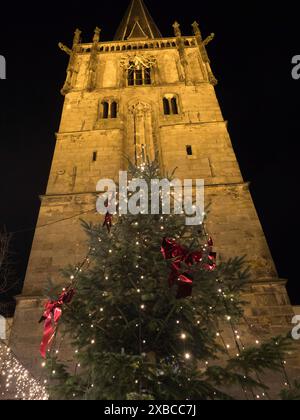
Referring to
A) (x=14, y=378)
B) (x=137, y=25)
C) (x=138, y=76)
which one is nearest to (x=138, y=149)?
(x=138, y=76)

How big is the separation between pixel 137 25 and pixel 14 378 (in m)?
28.0

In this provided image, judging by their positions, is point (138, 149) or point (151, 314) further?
point (138, 149)

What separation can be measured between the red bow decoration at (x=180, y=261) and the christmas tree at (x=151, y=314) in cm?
1

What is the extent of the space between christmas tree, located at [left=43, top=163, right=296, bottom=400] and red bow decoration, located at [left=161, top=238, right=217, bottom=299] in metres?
0.01

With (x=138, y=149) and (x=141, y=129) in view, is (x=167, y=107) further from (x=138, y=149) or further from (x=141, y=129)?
(x=138, y=149)

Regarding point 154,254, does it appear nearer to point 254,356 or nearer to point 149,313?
point 149,313

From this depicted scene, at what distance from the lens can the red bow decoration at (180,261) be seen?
208 inches

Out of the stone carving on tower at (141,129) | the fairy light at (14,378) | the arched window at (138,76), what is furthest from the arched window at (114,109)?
the fairy light at (14,378)

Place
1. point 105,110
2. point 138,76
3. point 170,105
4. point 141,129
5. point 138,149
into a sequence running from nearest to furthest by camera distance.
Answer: point 138,149
point 141,129
point 170,105
point 105,110
point 138,76

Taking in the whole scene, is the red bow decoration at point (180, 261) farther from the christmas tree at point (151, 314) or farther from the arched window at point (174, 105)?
the arched window at point (174, 105)

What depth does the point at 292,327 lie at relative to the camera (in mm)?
9328

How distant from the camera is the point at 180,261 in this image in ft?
18.4

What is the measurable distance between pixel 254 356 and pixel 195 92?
48.5 feet

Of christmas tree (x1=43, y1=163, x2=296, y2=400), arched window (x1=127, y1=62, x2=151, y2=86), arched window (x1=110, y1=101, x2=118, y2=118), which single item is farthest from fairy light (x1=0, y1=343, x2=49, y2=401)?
arched window (x1=127, y1=62, x2=151, y2=86)
